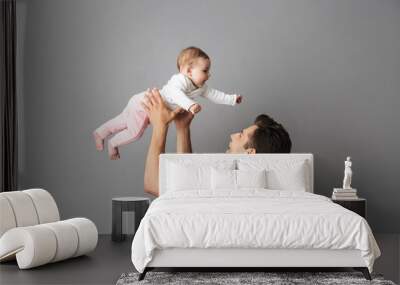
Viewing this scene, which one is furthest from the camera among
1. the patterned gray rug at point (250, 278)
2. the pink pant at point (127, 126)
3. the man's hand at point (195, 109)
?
the pink pant at point (127, 126)

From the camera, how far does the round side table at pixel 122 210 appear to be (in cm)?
672

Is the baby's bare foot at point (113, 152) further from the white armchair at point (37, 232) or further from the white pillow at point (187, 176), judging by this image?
the white armchair at point (37, 232)

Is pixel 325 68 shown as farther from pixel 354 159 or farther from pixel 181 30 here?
pixel 181 30

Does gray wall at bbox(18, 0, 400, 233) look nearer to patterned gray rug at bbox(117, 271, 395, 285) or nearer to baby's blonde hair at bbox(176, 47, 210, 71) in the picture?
baby's blonde hair at bbox(176, 47, 210, 71)

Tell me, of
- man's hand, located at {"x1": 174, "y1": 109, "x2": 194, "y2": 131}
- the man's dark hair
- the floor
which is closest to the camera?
the floor

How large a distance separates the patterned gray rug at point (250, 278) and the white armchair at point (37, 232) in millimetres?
689

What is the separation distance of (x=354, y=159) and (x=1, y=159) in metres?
3.66

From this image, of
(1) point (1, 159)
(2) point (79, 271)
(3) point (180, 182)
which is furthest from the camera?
(1) point (1, 159)

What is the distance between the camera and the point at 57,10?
727cm

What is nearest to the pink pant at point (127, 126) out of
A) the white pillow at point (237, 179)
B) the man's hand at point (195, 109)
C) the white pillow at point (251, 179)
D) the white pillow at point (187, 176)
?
the man's hand at point (195, 109)

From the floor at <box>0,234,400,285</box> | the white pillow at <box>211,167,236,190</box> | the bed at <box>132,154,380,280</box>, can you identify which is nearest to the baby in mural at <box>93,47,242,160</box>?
the white pillow at <box>211,167,236,190</box>

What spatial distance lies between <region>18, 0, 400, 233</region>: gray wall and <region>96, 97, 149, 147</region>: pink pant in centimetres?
9

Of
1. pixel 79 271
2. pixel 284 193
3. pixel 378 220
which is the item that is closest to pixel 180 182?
pixel 284 193

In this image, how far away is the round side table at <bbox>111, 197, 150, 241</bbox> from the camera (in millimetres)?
6723
